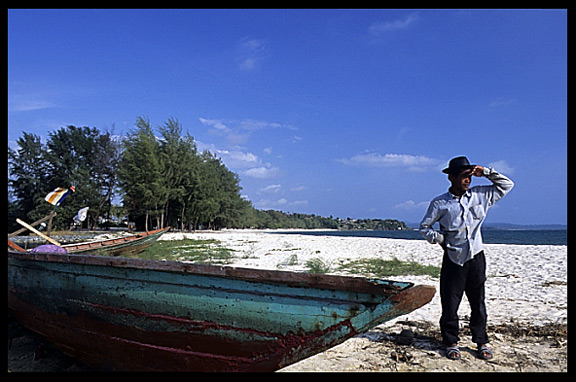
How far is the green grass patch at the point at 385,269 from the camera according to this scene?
334 inches

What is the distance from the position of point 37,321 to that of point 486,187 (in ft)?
17.2

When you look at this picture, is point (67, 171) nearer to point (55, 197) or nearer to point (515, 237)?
point (55, 197)

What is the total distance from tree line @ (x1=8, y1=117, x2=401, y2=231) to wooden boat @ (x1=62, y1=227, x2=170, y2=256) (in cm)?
1602

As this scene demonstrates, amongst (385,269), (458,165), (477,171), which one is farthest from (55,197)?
(477,171)

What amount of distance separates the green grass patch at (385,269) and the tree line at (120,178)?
23.2m

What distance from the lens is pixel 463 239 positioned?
3.45 meters

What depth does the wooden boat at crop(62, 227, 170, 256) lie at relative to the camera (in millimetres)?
10038

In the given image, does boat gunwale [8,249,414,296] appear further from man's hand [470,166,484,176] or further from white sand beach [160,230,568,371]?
man's hand [470,166,484,176]

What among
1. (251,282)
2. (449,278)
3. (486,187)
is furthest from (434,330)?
(251,282)

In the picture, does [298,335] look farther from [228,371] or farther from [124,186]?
[124,186]

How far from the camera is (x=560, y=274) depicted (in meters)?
8.18

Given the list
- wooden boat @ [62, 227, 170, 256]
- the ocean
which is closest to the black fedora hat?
wooden boat @ [62, 227, 170, 256]

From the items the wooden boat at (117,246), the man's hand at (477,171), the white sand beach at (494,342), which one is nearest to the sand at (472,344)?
the white sand beach at (494,342)

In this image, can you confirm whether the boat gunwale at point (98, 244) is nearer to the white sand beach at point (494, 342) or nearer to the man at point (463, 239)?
the white sand beach at point (494, 342)
